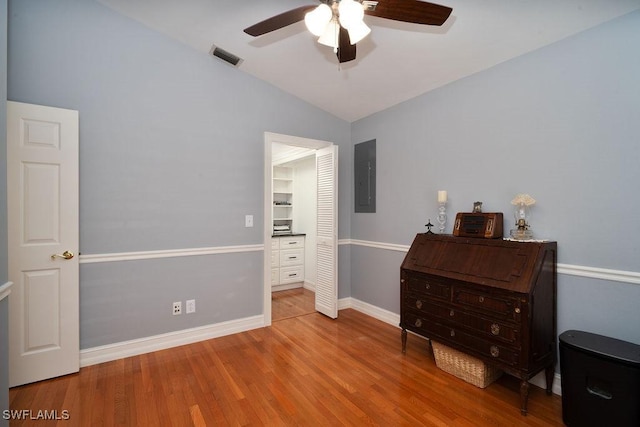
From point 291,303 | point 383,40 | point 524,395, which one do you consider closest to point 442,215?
point 524,395

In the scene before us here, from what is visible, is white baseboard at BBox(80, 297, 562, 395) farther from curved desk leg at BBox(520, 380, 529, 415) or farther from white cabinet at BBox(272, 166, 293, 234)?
white cabinet at BBox(272, 166, 293, 234)

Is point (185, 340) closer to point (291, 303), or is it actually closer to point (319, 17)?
point (291, 303)

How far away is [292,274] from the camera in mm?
4969

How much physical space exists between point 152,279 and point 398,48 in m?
3.05

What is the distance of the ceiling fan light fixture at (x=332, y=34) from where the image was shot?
1814mm

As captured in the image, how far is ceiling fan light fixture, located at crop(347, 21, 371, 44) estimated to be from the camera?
170 centimetres

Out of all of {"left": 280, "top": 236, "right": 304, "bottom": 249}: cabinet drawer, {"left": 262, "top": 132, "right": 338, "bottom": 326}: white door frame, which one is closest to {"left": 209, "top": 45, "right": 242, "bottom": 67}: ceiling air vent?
{"left": 262, "top": 132, "right": 338, "bottom": 326}: white door frame

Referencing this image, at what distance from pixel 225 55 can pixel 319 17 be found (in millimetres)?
1766

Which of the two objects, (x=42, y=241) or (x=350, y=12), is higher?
(x=350, y=12)

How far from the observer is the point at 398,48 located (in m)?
2.57

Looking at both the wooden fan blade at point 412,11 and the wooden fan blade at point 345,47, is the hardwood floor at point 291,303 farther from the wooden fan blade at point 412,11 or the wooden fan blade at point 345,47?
the wooden fan blade at point 412,11

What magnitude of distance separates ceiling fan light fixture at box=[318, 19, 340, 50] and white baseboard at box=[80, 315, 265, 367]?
2.83m

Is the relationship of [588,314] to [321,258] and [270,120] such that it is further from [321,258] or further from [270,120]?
[270,120]

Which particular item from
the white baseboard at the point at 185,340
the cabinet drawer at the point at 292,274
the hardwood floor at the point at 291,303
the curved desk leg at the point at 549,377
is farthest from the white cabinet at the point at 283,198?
the curved desk leg at the point at 549,377
